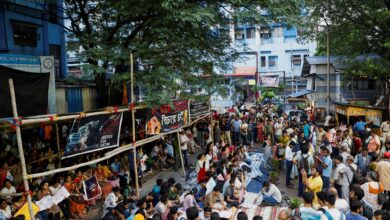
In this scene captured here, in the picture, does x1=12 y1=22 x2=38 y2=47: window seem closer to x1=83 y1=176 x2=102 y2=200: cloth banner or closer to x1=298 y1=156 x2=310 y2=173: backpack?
x1=83 y1=176 x2=102 y2=200: cloth banner

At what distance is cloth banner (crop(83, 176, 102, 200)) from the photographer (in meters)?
10.2

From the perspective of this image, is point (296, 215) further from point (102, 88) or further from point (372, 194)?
point (102, 88)

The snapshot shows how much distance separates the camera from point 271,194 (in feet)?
33.0

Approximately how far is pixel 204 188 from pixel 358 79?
19186mm

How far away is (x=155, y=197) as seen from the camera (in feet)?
30.4

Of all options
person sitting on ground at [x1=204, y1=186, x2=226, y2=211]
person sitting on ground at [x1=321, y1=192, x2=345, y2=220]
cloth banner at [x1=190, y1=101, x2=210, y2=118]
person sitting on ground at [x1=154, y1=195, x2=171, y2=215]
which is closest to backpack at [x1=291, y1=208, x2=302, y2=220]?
person sitting on ground at [x1=321, y1=192, x2=345, y2=220]

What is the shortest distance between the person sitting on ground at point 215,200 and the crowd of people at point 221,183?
3cm

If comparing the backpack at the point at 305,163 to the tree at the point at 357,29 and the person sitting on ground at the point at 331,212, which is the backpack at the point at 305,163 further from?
the tree at the point at 357,29

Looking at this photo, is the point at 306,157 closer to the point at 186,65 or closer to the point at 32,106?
the point at 186,65

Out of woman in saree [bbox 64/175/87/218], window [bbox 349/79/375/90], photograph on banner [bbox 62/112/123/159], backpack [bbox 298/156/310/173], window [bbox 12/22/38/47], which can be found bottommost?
woman in saree [bbox 64/175/87/218]

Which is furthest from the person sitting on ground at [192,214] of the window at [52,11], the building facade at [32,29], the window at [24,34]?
the window at [52,11]

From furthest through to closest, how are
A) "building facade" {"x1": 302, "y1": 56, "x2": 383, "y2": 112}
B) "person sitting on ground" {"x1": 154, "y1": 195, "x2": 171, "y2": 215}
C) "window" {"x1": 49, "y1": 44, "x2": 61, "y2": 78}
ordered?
"building facade" {"x1": 302, "y1": 56, "x2": 383, "y2": 112} → "window" {"x1": 49, "y1": 44, "x2": 61, "y2": 78} → "person sitting on ground" {"x1": 154, "y1": 195, "x2": 171, "y2": 215}

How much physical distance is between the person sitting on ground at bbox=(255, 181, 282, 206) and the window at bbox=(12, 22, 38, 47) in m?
12.2

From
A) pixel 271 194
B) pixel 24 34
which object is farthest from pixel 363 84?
pixel 24 34
